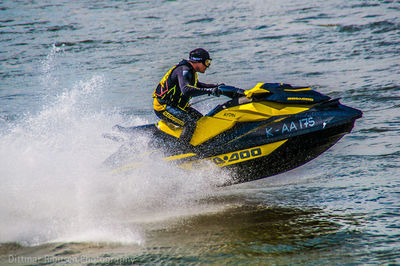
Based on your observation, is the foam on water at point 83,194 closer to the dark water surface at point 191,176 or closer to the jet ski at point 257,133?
the dark water surface at point 191,176

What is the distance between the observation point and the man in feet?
19.4

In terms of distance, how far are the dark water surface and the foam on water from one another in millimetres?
18

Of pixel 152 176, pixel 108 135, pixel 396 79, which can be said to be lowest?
pixel 396 79

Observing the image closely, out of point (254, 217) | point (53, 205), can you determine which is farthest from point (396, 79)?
point (53, 205)

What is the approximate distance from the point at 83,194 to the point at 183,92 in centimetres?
187

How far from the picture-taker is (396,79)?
37.2 ft

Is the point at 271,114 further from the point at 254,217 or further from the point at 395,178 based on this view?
the point at 395,178

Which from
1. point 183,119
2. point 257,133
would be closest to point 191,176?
point 183,119

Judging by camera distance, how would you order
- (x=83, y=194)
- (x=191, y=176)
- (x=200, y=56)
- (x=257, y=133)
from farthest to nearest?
(x=83, y=194) < (x=191, y=176) < (x=200, y=56) < (x=257, y=133)

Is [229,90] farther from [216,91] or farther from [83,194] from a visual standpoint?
[83,194]

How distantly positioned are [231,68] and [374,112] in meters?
5.35

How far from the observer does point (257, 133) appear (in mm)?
5824

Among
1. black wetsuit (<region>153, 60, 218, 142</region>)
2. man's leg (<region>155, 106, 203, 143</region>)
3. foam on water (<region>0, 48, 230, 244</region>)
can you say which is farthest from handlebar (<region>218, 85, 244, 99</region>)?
foam on water (<region>0, 48, 230, 244</region>)

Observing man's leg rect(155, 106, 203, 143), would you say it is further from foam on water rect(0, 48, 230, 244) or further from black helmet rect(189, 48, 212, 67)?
black helmet rect(189, 48, 212, 67)
